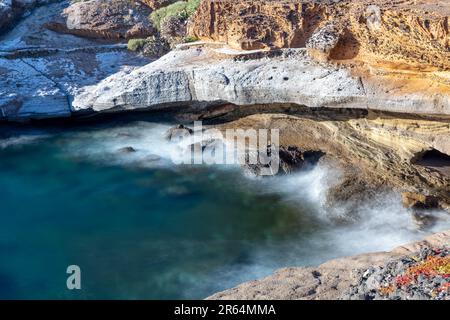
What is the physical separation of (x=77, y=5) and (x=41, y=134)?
715 cm

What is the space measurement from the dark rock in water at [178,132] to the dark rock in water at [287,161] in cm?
315

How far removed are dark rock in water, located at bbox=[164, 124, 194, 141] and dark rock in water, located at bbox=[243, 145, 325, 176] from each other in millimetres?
3153

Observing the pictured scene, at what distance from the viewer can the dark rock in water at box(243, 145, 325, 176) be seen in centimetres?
1689

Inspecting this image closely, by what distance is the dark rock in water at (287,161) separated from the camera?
16.9 meters

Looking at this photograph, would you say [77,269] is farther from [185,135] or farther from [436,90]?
[436,90]

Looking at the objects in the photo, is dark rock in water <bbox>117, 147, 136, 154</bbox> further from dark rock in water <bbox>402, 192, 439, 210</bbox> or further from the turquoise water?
dark rock in water <bbox>402, 192, 439, 210</bbox>

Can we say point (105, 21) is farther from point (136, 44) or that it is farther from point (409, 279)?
point (409, 279)

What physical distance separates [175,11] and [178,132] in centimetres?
678

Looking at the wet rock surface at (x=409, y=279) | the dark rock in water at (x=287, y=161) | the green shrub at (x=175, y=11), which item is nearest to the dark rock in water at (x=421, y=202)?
the dark rock in water at (x=287, y=161)

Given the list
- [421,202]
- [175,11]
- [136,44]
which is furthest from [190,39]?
[421,202]

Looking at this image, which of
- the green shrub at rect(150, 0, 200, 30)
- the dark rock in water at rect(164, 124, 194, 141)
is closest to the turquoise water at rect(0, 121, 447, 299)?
the dark rock in water at rect(164, 124, 194, 141)

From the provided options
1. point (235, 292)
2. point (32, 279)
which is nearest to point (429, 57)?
point (235, 292)
